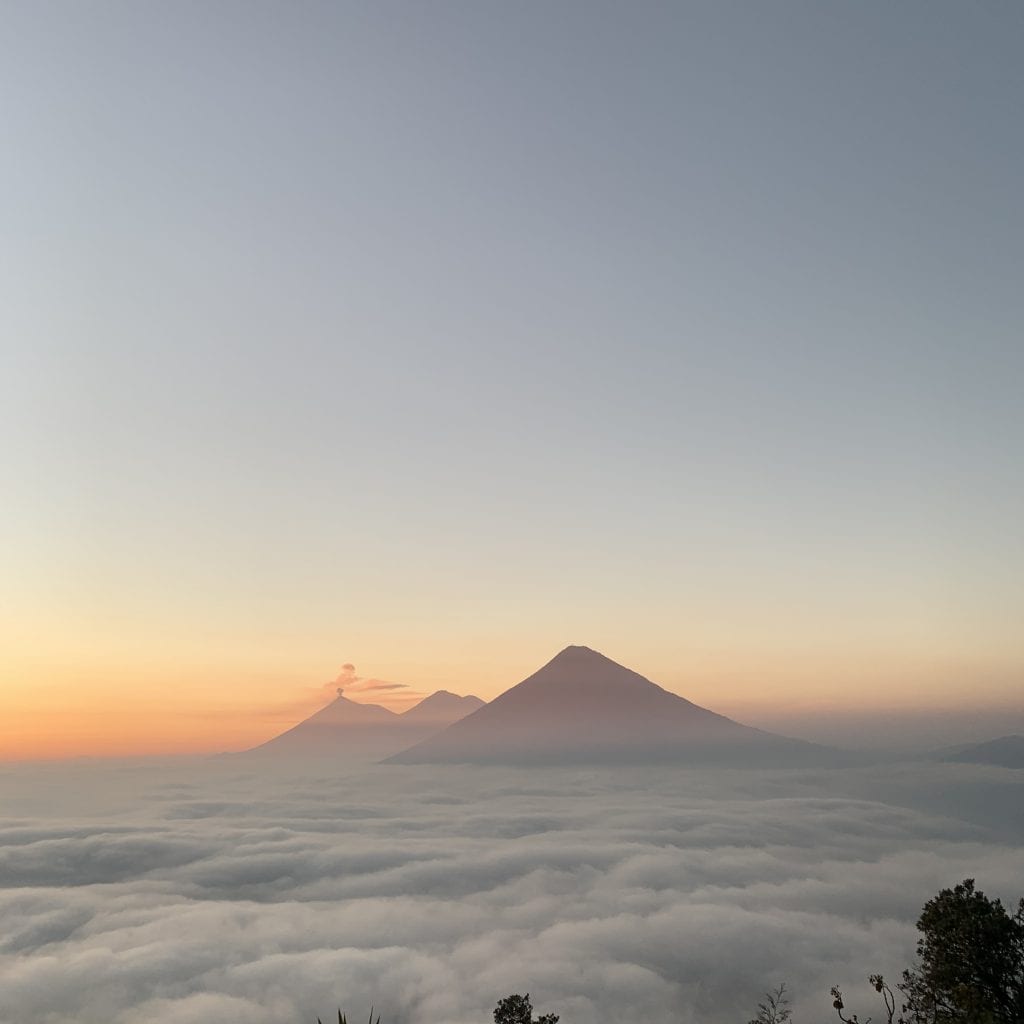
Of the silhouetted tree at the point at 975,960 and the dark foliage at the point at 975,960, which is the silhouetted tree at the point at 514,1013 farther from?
the silhouetted tree at the point at 975,960

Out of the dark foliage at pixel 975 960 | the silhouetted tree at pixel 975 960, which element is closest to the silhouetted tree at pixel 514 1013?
the dark foliage at pixel 975 960

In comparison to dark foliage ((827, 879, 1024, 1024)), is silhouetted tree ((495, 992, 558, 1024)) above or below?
below

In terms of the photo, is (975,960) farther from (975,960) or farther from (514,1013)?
(514,1013)

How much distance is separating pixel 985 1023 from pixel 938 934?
24.3ft

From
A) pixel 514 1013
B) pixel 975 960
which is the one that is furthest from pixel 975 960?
pixel 514 1013

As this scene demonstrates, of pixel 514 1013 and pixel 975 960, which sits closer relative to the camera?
pixel 514 1013

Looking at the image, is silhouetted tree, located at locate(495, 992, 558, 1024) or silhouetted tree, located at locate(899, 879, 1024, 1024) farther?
silhouetted tree, located at locate(899, 879, 1024, 1024)

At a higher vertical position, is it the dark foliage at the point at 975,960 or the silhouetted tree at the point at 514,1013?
the dark foliage at the point at 975,960

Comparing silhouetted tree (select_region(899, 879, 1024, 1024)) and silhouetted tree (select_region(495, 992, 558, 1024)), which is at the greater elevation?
silhouetted tree (select_region(899, 879, 1024, 1024))

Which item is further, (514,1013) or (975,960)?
(975,960)

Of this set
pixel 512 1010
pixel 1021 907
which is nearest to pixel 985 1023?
pixel 1021 907

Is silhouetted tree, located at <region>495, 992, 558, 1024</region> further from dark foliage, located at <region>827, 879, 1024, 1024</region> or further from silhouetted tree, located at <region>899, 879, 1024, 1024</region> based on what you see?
silhouetted tree, located at <region>899, 879, 1024, 1024</region>

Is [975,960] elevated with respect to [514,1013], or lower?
elevated

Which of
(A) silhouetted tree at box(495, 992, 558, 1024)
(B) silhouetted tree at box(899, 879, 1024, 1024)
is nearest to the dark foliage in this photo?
(B) silhouetted tree at box(899, 879, 1024, 1024)
